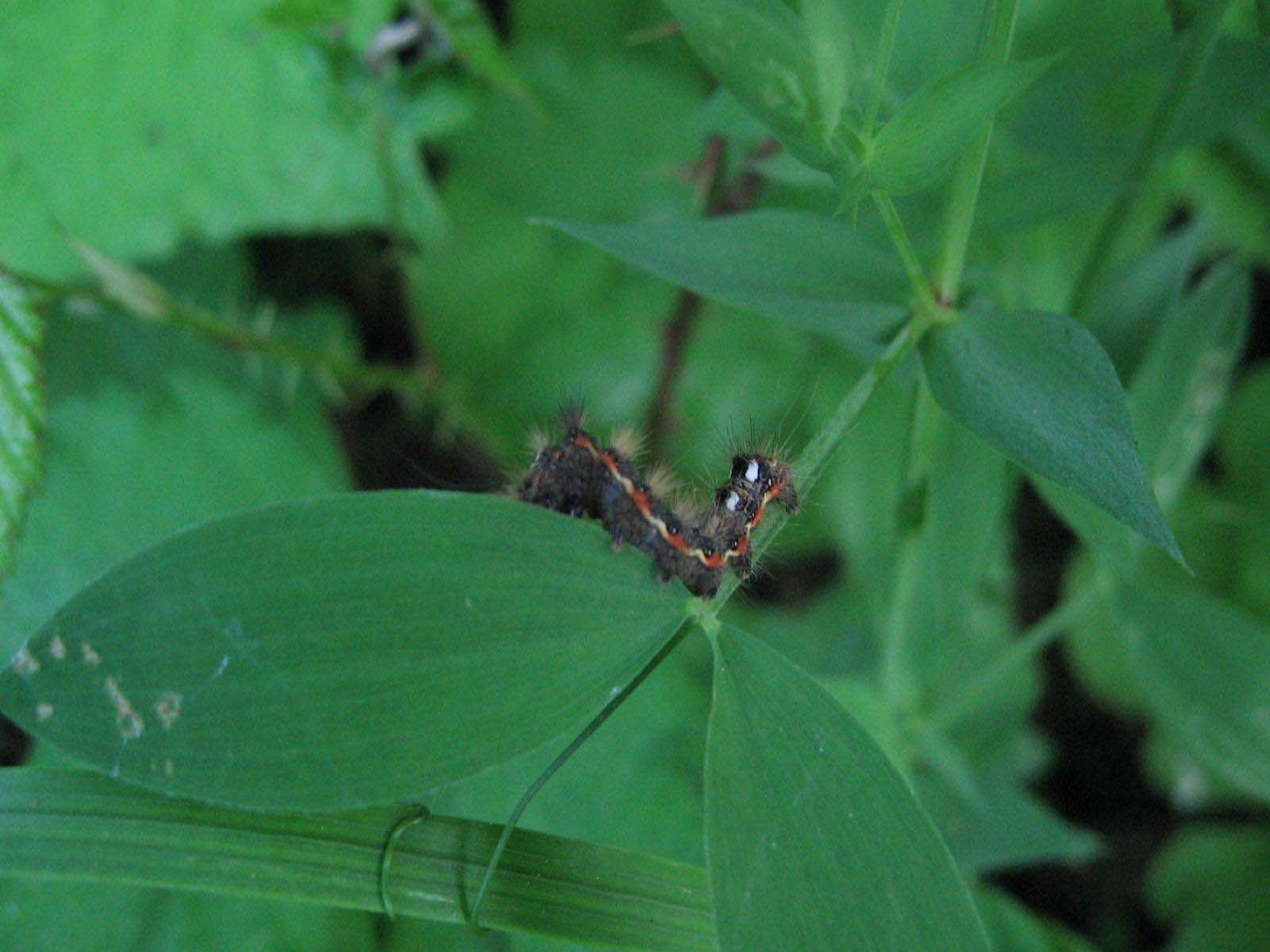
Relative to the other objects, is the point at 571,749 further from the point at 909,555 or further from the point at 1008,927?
the point at 1008,927

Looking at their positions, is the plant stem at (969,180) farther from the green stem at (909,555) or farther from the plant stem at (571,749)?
the plant stem at (571,749)

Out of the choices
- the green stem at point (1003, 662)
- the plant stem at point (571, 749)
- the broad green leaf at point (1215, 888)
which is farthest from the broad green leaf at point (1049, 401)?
the broad green leaf at point (1215, 888)

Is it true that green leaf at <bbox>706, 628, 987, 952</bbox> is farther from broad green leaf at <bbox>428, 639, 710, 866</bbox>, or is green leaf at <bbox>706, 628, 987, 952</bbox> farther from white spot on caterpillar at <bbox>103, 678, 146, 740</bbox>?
broad green leaf at <bbox>428, 639, 710, 866</bbox>

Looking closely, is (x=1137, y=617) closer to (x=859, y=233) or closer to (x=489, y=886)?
(x=859, y=233)


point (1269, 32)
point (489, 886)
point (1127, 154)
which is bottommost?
point (489, 886)

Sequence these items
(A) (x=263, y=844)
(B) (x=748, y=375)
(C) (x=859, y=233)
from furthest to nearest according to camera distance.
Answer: (B) (x=748, y=375)
(C) (x=859, y=233)
(A) (x=263, y=844)

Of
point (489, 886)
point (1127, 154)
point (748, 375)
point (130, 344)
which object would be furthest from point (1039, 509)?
point (130, 344)

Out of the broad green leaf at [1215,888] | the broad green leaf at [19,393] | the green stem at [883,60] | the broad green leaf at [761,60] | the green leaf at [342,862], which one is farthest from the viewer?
the broad green leaf at [1215,888]

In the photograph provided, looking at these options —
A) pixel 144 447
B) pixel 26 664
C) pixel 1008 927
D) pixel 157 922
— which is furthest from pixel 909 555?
pixel 144 447
